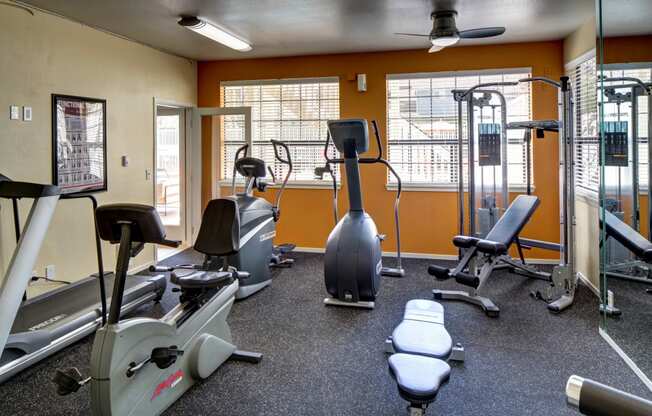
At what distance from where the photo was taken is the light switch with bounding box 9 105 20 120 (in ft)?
11.7

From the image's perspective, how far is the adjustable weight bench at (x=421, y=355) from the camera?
1949 millimetres

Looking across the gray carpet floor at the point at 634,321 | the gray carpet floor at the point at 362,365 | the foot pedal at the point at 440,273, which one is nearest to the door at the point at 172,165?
the gray carpet floor at the point at 362,365

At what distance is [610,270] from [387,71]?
3754mm

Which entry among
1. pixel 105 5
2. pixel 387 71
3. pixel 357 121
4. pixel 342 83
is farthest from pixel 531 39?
pixel 105 5

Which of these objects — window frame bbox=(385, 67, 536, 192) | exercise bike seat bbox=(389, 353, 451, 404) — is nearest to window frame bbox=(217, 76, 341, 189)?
window frame bbox=(385, 67, 536, 192)

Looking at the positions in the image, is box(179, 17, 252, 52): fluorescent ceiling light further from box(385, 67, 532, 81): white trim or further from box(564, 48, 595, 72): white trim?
box(564, 48, 595, 72): white trim

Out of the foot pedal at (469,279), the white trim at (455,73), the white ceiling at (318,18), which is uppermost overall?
the white ceiling at (318,18)

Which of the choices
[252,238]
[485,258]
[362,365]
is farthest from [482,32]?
[362,365]

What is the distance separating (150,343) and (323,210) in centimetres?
400

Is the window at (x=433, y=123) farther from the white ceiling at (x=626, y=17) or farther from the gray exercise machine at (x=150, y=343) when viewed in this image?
the gray exercise machine at (x=150, y=343)

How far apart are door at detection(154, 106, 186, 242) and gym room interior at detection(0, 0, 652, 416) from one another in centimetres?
5

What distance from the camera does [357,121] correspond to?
12.7ft

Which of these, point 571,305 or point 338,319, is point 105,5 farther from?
point 571,305

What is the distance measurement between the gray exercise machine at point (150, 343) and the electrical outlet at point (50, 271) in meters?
1.93
